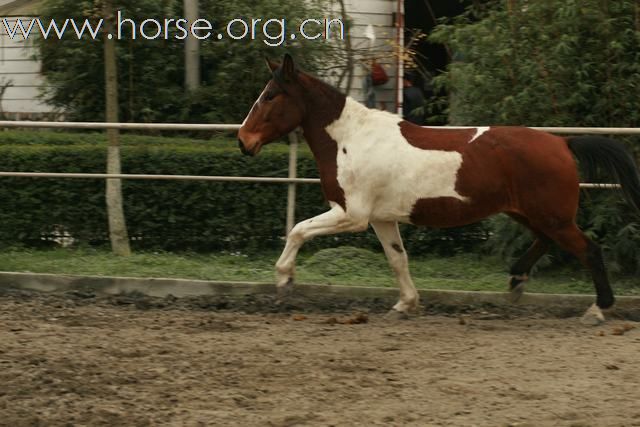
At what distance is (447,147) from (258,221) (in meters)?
3.07

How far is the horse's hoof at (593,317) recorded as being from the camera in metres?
7.83

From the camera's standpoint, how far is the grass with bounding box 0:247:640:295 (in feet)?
30.1

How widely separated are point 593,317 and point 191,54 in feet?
26.8

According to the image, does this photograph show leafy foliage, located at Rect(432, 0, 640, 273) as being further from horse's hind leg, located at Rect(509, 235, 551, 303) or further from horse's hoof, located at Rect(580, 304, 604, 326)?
horse's hoof, located at Rect(580, 304, 604, 326)

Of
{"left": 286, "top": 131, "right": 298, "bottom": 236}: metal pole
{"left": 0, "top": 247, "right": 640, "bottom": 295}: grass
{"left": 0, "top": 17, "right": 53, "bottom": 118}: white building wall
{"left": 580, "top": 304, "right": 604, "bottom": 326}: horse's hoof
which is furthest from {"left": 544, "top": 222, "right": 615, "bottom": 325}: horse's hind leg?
{"left": 0, "top": 17, "right": 53, "bottom": 118}: white building wall

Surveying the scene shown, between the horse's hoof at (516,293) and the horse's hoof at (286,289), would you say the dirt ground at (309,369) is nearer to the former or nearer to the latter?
the horse's hoof at (286,289)

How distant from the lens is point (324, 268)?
9.59 m

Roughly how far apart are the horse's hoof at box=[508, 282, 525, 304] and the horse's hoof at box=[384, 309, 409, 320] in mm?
966

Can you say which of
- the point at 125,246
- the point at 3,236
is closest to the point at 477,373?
the point at 125,246

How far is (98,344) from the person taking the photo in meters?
6.80

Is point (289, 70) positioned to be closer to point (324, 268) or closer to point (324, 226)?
point (324, 226)

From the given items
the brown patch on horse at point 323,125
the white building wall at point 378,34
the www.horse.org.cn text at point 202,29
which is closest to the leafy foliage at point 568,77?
the brown patch on horse at point 323,125

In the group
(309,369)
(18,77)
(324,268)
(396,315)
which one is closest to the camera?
(309,369)

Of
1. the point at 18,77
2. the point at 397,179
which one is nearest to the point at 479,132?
the point at 397,179
